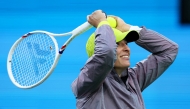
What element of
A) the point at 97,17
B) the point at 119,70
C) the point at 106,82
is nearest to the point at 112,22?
the point at 97,17

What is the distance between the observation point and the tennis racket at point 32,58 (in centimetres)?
343

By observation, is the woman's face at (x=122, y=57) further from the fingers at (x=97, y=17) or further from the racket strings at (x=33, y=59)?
the racket strings at (x=33, y=59)

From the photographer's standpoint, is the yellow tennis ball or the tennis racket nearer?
the yellow tennis ball

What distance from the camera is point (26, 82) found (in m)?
3.47

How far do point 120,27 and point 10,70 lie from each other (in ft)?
2.58

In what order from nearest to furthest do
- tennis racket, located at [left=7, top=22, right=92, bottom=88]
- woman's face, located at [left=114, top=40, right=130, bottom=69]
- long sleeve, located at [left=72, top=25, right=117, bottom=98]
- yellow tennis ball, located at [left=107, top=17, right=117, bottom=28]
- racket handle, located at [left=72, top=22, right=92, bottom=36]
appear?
long sleeve, located at [left=72, top=25, right=117, bottom=98] < woman's face, located at [left=114, top=40, right=130, bottom=69] < yellow tennis ball, located at [left=107, top=17, right=117, bottom=28] < racket handle, located at [left=72, top=22, right=92, bottom=36] < tennis racket, located at [left=7, top=22, right=92, bottom=88]

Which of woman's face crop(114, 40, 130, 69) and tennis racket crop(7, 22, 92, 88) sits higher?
tennis racket crop(7, 22, 92, 88)

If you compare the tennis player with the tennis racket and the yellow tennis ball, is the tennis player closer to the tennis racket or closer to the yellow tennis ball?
the yellow tennis ball

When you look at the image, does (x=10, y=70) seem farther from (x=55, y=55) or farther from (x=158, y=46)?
(x=158, y=46)

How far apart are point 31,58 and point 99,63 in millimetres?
852

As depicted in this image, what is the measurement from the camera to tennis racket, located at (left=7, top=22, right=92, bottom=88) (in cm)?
343

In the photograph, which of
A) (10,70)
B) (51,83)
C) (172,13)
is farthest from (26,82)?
(172,13)

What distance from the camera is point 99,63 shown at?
9.10ft

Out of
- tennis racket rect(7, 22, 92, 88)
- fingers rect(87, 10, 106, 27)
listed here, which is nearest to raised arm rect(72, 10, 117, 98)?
fingers rect(87, 10, 106, 27)
